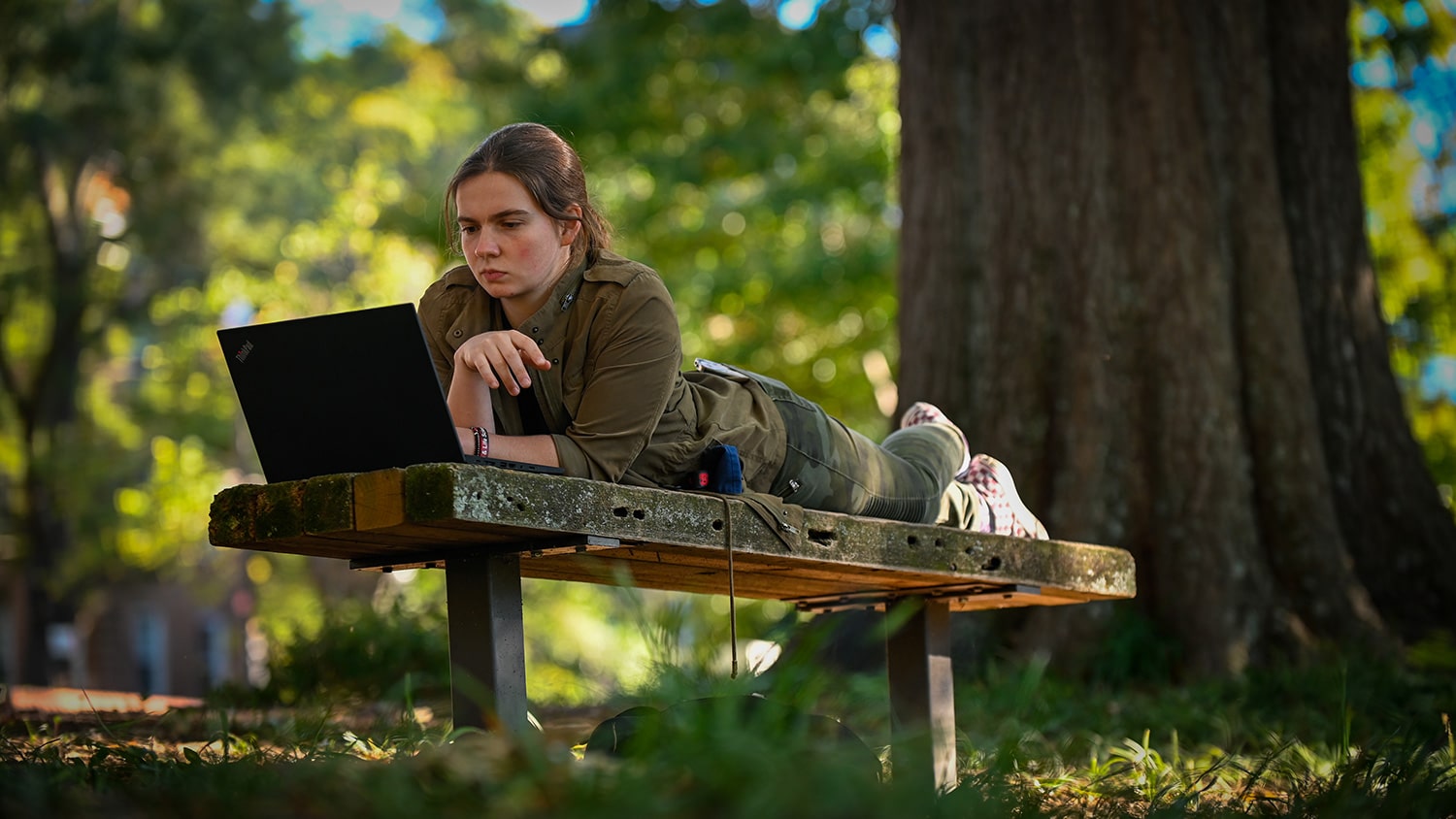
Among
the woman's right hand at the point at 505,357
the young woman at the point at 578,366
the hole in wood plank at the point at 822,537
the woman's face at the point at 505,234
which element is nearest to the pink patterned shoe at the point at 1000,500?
the young woman at the point at 578,366

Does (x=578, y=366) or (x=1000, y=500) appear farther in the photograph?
(x=1000, y=500)

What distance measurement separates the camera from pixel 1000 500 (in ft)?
15.9

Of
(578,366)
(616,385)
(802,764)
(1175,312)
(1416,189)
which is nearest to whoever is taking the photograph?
(802,764)

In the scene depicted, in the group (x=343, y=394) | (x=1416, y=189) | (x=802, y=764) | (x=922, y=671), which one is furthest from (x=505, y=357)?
(x=1416, y=189)

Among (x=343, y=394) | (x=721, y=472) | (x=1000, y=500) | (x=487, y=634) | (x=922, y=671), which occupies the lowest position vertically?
(x=922, y=671)

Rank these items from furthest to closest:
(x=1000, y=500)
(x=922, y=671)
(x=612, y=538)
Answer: (x=1000, y=500) → (x=922, y=671) → (x=612, y=538)

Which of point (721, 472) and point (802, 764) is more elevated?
point (721, 472)

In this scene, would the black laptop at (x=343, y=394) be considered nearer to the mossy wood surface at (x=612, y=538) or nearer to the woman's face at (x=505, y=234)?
the mossy wood surface at (x=612, y=538)

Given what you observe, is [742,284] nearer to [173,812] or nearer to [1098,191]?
[1098,191]

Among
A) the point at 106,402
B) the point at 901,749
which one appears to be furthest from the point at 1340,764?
the point at 106,402

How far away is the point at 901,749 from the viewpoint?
2811 millimetres

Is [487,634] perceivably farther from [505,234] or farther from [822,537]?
[505,234]

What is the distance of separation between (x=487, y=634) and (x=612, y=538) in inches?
13.7

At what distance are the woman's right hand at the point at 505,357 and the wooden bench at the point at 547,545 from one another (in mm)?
395
